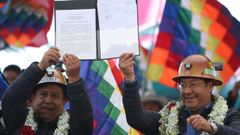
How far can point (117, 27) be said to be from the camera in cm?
538

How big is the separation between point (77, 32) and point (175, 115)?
1.09 m

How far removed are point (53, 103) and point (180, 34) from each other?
394 cm

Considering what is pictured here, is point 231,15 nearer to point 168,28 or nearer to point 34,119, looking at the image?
point 168,28

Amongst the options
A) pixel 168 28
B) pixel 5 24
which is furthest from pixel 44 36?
pixel 168 28

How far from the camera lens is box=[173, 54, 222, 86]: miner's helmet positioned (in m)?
5.27

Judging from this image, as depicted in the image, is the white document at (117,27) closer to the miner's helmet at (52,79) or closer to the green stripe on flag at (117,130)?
the miner's helmet at (52,79)

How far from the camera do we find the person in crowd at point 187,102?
521 centimetres

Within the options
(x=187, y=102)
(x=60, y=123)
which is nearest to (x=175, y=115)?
(x=187, y=102)

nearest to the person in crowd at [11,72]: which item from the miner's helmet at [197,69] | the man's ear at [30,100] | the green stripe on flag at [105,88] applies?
the green stripe on flag at [105,88]

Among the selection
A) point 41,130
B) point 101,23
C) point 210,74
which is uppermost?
point 101,23

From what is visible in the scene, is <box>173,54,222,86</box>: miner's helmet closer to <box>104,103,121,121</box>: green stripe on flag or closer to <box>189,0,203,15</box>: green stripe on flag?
<box>104,103,121,121</box>: green stripe on flag

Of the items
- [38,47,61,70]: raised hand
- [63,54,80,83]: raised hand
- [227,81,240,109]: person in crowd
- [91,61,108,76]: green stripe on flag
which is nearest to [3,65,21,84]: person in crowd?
[91,61,108,76]: green stripe on flag

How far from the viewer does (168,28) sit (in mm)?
9000

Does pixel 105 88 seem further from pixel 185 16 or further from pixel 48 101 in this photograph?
pixel 185 16
